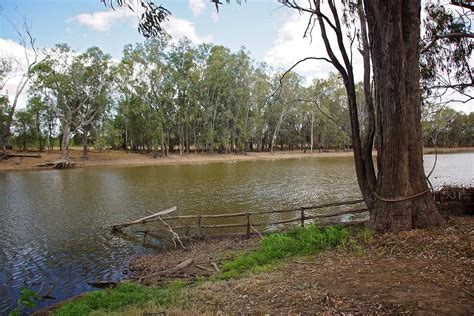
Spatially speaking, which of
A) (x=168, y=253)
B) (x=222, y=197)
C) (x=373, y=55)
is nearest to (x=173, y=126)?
(x=222, y=197)

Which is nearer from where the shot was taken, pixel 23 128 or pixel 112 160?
pixel 112 160

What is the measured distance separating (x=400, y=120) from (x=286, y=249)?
385 centimetres

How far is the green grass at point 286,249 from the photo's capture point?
7.38 meters

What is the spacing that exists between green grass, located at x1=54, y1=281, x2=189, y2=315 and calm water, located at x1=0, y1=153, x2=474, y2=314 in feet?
6.34

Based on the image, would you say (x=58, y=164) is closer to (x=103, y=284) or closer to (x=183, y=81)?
(x=183, y=81)

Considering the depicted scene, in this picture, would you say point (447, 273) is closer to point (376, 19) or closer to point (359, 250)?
point (359, 250)

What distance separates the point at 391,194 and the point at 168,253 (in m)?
7.05

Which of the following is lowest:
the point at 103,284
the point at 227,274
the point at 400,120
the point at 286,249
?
the point at 103,284

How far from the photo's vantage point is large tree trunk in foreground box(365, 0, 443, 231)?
22.9ft

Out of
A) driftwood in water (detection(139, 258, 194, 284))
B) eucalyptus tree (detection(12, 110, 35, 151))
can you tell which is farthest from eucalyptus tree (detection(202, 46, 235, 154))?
driftwood in water (detection(139, 258, 194, 284))

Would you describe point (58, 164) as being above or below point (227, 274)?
above

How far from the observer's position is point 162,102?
55156 mm

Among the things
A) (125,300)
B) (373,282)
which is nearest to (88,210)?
(125,300)

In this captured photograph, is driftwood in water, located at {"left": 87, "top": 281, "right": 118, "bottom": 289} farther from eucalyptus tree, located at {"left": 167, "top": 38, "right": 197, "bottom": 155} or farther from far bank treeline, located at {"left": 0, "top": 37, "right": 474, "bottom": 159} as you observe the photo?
eucalyptus tree, located at {"left": 167, "top": 38, "right": 197, "bottom": 155}
